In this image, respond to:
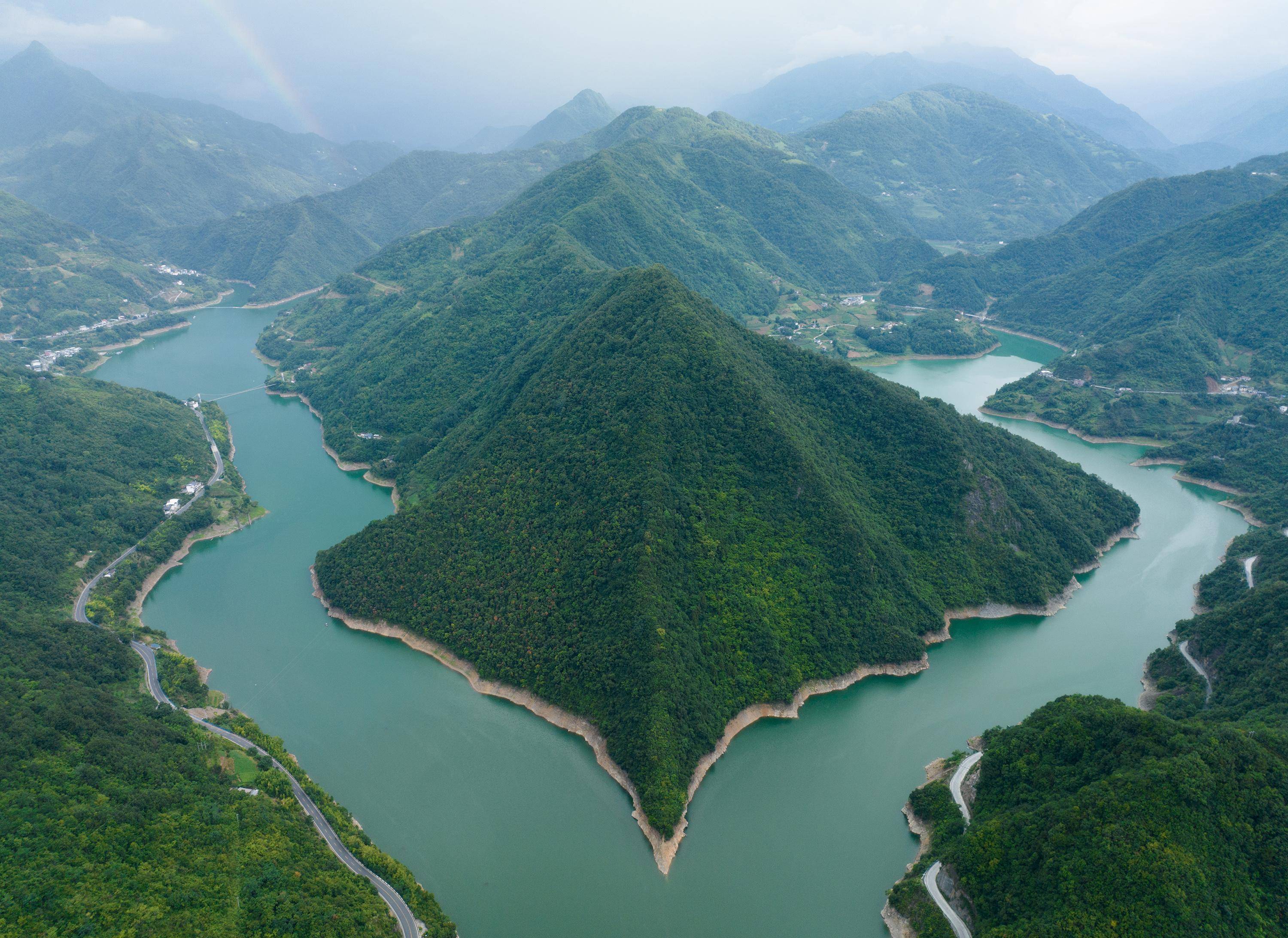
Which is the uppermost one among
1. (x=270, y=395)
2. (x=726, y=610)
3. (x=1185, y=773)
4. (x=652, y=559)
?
(x=1185, y=773)

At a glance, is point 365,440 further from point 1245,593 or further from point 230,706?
point 1245,593

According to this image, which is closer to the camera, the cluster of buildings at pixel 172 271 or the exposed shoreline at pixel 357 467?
the exposed shoreline at pixel 357 467

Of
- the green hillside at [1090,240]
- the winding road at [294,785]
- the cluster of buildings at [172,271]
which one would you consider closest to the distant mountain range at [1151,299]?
the green hillside at [1090,240]

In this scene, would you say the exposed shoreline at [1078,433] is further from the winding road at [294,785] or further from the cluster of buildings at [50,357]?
the cluster of buildings at [50,357]

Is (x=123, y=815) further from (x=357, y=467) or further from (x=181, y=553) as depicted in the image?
(x=357, y=467)

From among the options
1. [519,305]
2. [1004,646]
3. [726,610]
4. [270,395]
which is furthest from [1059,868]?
[270,395]

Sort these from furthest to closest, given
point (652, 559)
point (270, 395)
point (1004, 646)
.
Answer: point (270, 395) → point (1004, 646) → point (652, 559)
